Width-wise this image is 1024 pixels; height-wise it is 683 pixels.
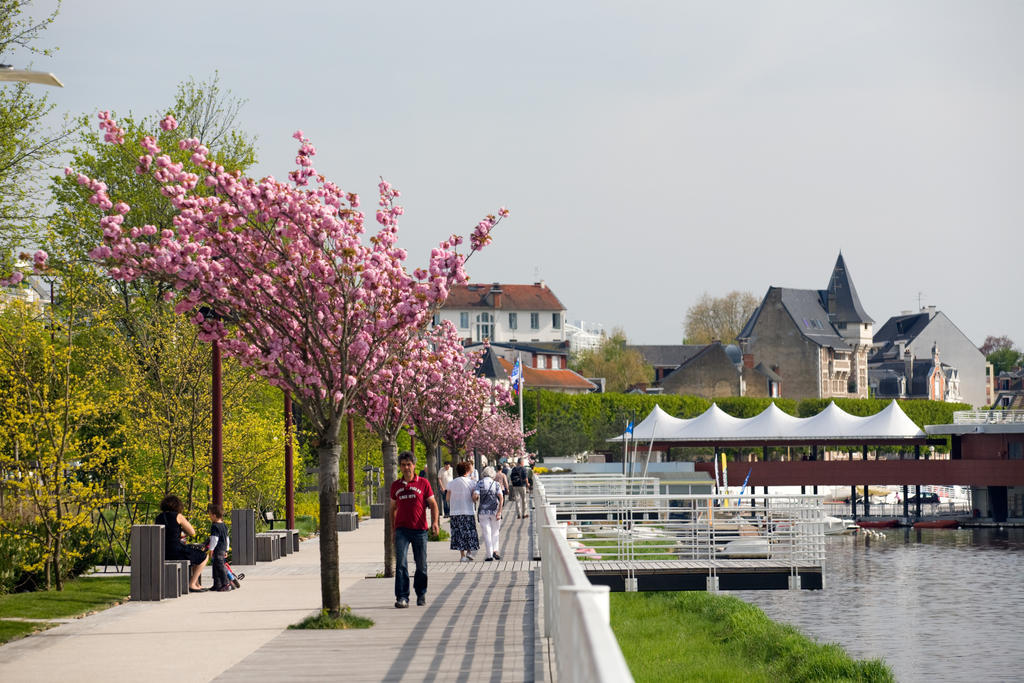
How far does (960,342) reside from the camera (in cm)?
17700

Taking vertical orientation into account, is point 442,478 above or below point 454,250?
below

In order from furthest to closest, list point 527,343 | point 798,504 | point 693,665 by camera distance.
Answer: point 527,343, point 798,504, point 693,665

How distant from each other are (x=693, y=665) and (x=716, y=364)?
124211 millimetres

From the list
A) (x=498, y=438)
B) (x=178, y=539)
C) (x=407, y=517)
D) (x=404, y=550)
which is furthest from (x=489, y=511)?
(x=498, y=438)

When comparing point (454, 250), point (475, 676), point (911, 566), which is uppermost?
point (454, 250)

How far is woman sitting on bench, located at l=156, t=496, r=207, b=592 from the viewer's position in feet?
68.4

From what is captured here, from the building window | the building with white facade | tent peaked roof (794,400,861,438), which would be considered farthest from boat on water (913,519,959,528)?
the building window

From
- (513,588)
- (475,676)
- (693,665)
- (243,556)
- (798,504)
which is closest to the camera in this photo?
(475,676)

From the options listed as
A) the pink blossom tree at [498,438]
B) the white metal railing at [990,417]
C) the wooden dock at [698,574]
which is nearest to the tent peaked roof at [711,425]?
the pink blossom tree at [498,438]

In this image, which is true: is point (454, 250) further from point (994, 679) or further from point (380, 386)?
point (994, 679)

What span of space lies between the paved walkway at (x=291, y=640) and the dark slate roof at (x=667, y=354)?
16699 cm

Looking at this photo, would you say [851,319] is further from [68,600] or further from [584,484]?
[68,600]

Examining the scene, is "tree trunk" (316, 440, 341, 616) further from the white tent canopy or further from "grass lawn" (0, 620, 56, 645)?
the white tent canopy

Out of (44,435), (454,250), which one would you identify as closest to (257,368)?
(454,250)
